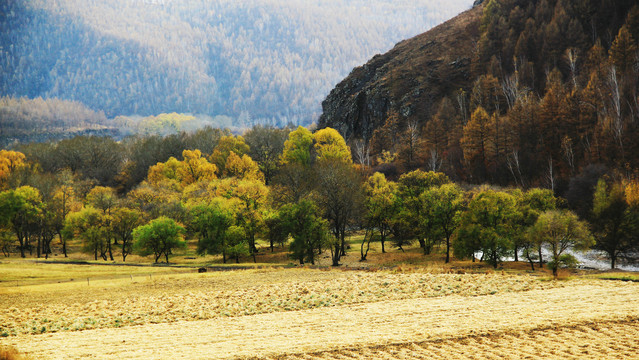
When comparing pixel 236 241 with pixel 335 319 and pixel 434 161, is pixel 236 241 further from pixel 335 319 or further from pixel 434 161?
pixel 434 161

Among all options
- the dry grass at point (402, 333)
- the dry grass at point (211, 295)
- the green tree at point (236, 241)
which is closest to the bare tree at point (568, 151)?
the dry grass at point (211, 295)

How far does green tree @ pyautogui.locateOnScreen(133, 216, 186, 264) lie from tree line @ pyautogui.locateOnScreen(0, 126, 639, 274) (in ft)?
0.59

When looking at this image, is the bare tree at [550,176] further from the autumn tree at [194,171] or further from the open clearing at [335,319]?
the autumn tree at [194,171]

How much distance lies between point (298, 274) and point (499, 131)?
68151 millimetres

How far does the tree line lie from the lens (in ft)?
174

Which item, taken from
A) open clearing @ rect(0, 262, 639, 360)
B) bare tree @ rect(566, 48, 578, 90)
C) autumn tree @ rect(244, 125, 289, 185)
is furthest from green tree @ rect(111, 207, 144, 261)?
bare tree @ rect(566, 48, 578, 90)

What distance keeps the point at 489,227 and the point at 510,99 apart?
66.7 metres

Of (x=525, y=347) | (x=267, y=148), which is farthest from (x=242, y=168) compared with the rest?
(x=525, y=347)

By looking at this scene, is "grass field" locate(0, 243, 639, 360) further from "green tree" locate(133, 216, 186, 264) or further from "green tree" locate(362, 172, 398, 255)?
"green tree" locate(362, 172, 398, 255)

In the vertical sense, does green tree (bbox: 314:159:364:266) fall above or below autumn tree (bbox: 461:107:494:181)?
below

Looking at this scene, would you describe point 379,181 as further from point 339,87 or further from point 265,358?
point 339,87

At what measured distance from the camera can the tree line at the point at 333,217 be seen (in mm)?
53031

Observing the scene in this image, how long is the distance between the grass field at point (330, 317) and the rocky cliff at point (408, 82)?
9638cm

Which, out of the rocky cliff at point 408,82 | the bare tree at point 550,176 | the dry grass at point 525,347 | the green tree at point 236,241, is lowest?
the dry grass at point 525,347
